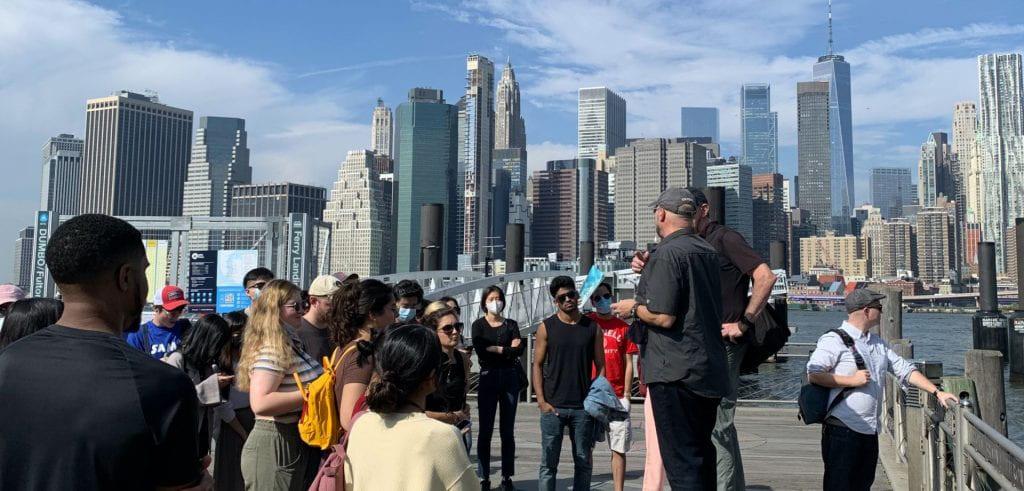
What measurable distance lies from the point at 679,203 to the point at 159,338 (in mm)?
3897

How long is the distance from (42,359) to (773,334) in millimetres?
3797

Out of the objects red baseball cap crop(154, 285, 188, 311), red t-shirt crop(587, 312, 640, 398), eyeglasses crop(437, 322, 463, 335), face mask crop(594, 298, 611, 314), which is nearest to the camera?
eyeglasses crop(437, 322, 463, 335)

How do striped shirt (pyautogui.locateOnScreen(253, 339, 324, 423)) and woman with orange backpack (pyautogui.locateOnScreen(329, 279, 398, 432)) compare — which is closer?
striped shirt (pyautogui.locateOnScreen(253, 339, 324, 423))

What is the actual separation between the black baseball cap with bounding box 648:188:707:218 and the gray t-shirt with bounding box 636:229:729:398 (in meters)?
0.21

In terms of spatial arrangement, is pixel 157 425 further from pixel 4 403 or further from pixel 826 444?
pixel 826 444

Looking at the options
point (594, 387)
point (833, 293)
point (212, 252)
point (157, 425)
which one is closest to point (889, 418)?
point (594, 387)

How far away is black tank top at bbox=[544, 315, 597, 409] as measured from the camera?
19.9ft

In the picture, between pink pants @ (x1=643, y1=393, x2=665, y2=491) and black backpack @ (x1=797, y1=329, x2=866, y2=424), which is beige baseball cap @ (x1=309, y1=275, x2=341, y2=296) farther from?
black backpack @ (x1=797, y1=329, x2=866, y2=424)

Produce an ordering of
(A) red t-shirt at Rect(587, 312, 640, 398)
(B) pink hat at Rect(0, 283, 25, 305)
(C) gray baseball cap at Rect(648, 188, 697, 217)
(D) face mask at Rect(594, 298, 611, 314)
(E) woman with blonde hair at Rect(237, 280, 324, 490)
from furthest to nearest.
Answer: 1. (D) face mask at Rect(594, 298, 611, 314)
2. (A) red t-shirt at Rect(587, 312, 640, 398)
3. (B) pink hat at Rect(0, 283, 25, 305)
4. (C) gray baseball cap at Rect(648, 188, 697, 217)
5. (E) woman with blonde hair at Rect(237, 280, 324, 490)

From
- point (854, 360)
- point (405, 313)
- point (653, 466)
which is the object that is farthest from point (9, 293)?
point (854, 360)

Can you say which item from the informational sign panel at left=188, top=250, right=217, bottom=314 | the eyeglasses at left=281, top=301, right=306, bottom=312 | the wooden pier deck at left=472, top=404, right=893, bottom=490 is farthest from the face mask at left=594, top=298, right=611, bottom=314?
the informational sign panel at left=188, top=250, right=217, bottom=314

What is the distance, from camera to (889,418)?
971cm

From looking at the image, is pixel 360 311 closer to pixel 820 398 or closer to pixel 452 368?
pixel 452 368

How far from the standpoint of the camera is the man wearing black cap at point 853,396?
4789 mm
